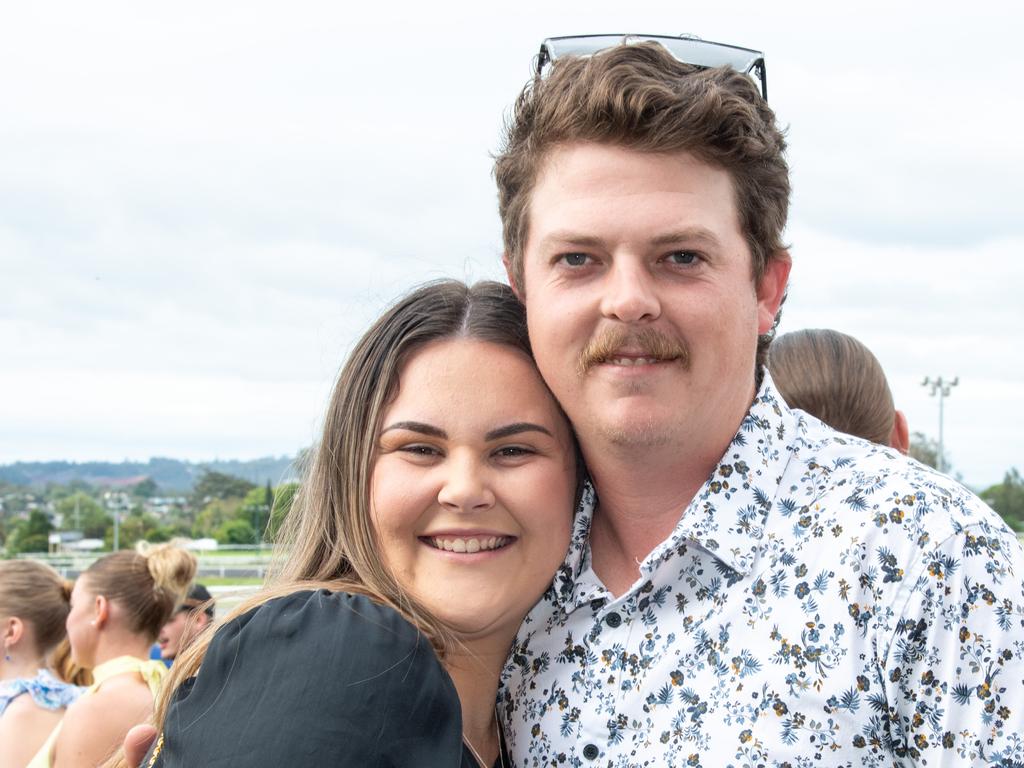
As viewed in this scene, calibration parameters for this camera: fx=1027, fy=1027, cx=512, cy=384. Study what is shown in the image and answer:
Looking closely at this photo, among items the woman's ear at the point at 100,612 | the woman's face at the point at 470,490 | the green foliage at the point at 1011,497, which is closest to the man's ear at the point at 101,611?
the woman's ear at the point at 100,612

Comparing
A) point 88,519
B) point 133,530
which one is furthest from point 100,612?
point 88,519

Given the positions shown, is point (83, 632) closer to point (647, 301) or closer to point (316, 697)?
point (316, 697)

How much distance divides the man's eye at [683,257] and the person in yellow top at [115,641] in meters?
3.66

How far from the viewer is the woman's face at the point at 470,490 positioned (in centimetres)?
261

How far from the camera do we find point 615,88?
98.6 inches

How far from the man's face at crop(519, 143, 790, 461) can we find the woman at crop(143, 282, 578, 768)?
0.72 ft

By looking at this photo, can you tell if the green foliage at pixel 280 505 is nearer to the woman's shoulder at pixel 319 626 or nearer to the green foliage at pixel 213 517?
the woman's shoulder at pixel 319 626

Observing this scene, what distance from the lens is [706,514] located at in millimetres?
2424

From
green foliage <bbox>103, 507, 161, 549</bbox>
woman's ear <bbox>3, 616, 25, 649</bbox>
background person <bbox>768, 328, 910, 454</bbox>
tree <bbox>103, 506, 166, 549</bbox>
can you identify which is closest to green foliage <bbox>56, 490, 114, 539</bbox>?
green foliage <bbox>103, 507, 161, 549</bbox>

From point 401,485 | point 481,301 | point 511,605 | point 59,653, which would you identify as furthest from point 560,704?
point 59,653

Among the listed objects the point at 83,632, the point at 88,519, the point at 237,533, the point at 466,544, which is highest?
the point at 466,544

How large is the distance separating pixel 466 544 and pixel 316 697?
74 cm

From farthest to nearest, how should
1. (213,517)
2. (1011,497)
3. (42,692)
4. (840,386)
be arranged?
(213,517), (1011,497), (42,692), (840,386)

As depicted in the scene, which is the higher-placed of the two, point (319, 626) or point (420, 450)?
point (420, 450)
